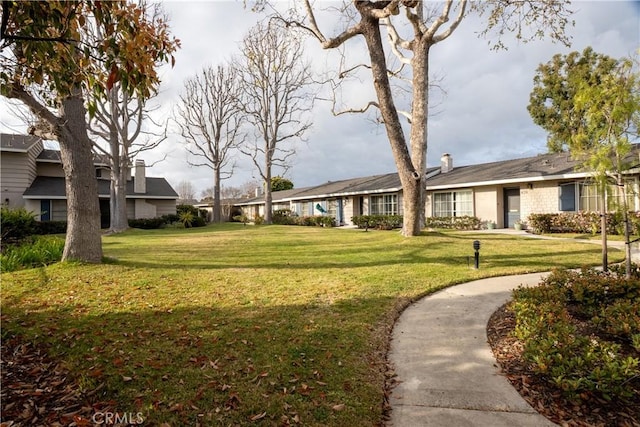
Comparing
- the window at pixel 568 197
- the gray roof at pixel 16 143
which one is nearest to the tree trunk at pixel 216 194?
the gray roof at pixel 16 143

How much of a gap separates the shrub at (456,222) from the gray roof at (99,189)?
21.3 meters

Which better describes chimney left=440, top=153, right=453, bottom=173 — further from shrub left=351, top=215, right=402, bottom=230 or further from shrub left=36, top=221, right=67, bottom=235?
shrub left=36, top=221, right=67, bottom=235

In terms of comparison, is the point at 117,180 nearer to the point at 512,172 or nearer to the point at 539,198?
the point at 512,172

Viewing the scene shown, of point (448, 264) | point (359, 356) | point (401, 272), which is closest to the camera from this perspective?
point (359, 356)

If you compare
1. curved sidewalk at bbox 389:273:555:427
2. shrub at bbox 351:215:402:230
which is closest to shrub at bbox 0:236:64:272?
curved sidewalk at bbox 389:273:555:427

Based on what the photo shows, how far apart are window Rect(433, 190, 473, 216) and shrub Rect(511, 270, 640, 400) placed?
48.5 ft

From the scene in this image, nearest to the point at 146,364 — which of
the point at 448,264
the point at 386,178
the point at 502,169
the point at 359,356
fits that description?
the point at 359,356

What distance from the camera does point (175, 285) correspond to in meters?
6.23

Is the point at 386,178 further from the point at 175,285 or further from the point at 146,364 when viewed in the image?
the point at 146,364

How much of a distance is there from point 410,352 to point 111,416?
289 cm

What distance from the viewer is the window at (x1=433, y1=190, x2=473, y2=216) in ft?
64.2

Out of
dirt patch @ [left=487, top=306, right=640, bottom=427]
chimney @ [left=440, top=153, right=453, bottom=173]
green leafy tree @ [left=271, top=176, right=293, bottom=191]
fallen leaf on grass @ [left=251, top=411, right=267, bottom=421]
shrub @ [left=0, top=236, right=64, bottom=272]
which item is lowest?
dirt patch @ [left=487, top=306, right=640, bottom=427]

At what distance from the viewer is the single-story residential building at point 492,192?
1557 cm

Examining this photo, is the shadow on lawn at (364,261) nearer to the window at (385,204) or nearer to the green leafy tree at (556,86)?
the window at (385,204)
